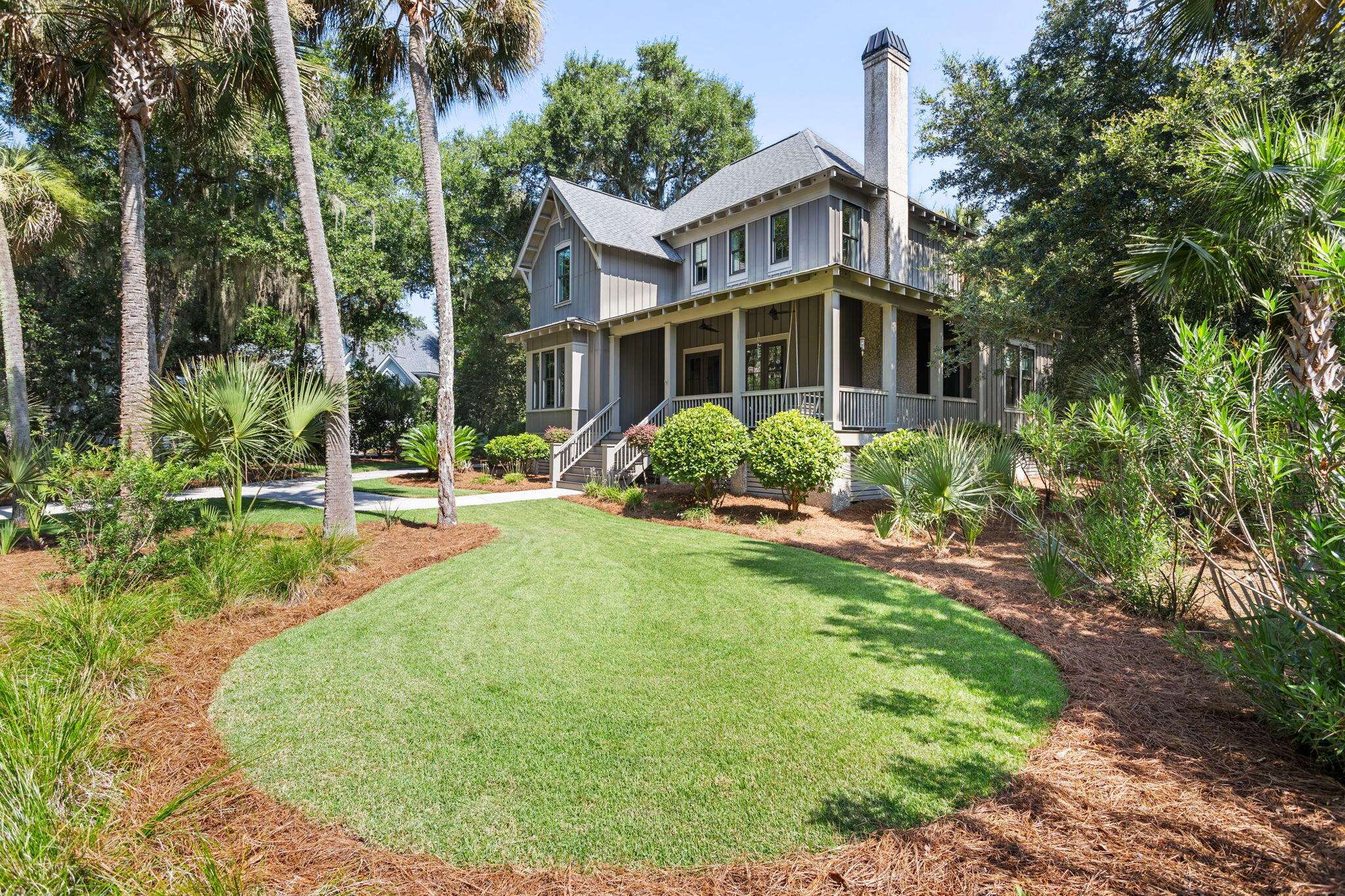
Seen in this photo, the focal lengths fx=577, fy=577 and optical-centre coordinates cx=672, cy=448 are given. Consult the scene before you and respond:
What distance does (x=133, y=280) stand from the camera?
8477 millimetres

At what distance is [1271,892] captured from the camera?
2117 mm

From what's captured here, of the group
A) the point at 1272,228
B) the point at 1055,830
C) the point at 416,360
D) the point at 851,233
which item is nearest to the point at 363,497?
the point at 851,233

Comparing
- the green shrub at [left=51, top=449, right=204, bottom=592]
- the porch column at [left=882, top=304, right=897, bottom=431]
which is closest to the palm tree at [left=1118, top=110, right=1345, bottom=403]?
the porch column at [left=882, top=304, right=897, bottom=431]

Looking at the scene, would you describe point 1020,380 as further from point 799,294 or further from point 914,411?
point 799,294

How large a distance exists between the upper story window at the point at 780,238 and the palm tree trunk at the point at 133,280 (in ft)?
41.2

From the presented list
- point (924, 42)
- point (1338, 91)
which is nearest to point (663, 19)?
point (924, 42)

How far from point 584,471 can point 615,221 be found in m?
8.47

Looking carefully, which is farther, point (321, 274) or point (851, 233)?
point (851, 233)

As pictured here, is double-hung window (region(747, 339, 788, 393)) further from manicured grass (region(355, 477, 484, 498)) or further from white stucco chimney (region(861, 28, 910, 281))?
manicured grass (region(355, 477, 484, 498))

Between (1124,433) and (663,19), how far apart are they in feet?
61.9

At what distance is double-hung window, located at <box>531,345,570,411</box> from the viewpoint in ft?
58.5

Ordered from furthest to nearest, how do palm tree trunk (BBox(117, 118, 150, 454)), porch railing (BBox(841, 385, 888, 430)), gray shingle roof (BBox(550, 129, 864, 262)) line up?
gray shingle roof (BBox(550, 129, 864, 262))
porch railing (BBox(841, 385, 888, 430))
palm tree trunk (BBox(117, 118, 150, 454))

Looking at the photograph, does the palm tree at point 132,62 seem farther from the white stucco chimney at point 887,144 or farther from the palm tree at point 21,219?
the white stucco chimney at point 887,144

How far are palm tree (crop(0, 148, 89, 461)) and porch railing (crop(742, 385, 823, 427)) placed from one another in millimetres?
12989
